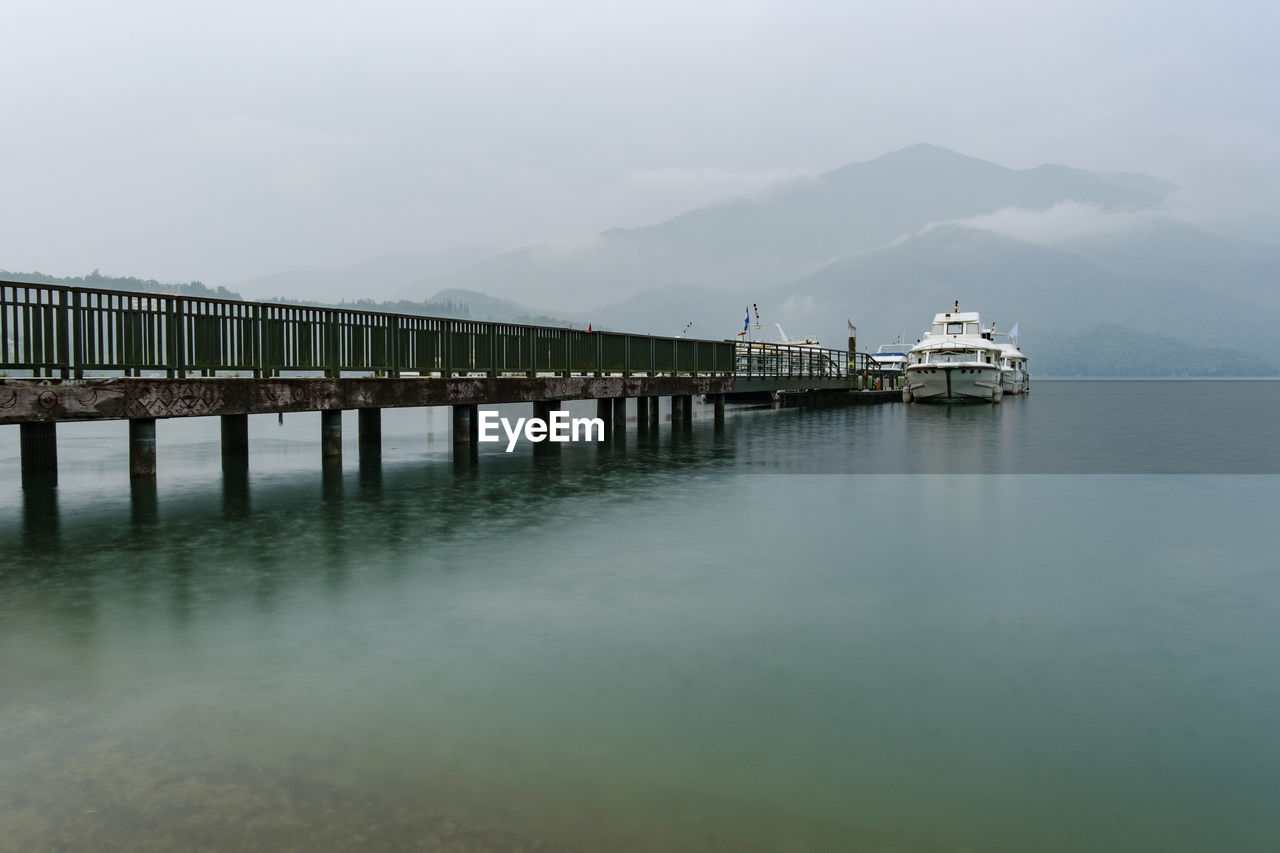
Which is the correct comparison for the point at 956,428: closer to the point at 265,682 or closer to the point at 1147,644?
the point at 1147,644

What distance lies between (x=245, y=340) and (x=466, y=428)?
10.2 meters

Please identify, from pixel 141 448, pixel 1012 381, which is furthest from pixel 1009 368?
pixel 141 448

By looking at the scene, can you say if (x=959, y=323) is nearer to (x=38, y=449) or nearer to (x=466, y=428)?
(x=466, y=428)

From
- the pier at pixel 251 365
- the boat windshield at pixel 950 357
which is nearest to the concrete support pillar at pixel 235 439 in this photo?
the pier at pixel 251 365

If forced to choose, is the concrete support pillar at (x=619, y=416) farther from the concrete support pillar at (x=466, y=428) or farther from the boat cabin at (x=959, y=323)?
the boat cabin at (x=959, y=323)

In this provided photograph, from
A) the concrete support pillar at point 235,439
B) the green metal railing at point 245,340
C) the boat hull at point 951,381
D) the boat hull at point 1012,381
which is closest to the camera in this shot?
the green metal railing at point 245,340

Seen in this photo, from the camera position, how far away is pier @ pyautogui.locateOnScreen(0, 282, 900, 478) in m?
16.2

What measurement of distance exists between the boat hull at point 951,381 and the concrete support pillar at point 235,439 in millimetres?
50048

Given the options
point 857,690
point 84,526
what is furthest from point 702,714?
point 84,526

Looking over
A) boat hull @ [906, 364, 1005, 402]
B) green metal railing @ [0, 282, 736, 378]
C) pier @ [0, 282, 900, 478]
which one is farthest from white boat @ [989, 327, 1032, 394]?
green metal railing @ [0, 282, 736, 378]

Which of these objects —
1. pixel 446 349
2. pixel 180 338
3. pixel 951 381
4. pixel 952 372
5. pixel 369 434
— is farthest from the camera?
pixel 951 381

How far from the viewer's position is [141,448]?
2088 centimetres

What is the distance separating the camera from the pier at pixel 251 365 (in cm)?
1620

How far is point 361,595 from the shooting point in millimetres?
10859
